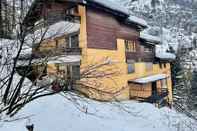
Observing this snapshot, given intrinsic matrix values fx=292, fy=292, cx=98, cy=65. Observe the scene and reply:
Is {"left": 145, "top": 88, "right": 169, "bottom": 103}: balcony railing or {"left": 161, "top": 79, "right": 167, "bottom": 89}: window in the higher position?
{"left": 161, "top": 79, "right": 167, "bottom": 89}: window

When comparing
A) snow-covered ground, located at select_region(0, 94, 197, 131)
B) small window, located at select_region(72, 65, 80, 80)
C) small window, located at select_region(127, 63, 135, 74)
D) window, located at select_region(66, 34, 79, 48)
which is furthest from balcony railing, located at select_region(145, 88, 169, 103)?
window, located at select_region(66, 34, 79, 48)

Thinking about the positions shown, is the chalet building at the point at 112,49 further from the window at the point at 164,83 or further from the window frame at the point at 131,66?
A: the window at the point at 164,83

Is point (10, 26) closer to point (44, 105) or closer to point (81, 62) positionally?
point (44, 105)

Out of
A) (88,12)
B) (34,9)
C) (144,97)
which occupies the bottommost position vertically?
(144,97)

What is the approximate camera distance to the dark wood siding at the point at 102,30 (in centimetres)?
2304

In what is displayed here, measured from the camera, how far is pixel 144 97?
2953 centimetres

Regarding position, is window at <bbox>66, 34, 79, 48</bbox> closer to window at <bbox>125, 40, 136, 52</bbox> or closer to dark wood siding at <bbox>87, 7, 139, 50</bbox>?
dark wood siding at <bbox>87, 7, 139, 50</bbox>

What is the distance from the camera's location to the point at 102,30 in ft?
80.1

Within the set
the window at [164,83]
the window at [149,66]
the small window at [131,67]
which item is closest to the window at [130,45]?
the small window at [131,67]

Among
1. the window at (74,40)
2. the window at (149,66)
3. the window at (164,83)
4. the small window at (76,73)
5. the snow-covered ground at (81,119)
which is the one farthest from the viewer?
the window at (164,83)

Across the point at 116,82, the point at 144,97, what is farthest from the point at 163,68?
the point at 116,82

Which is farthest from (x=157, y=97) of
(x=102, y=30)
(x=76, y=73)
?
(x=76, y=73)

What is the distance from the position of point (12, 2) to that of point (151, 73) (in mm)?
29463

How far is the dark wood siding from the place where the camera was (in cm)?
2304
